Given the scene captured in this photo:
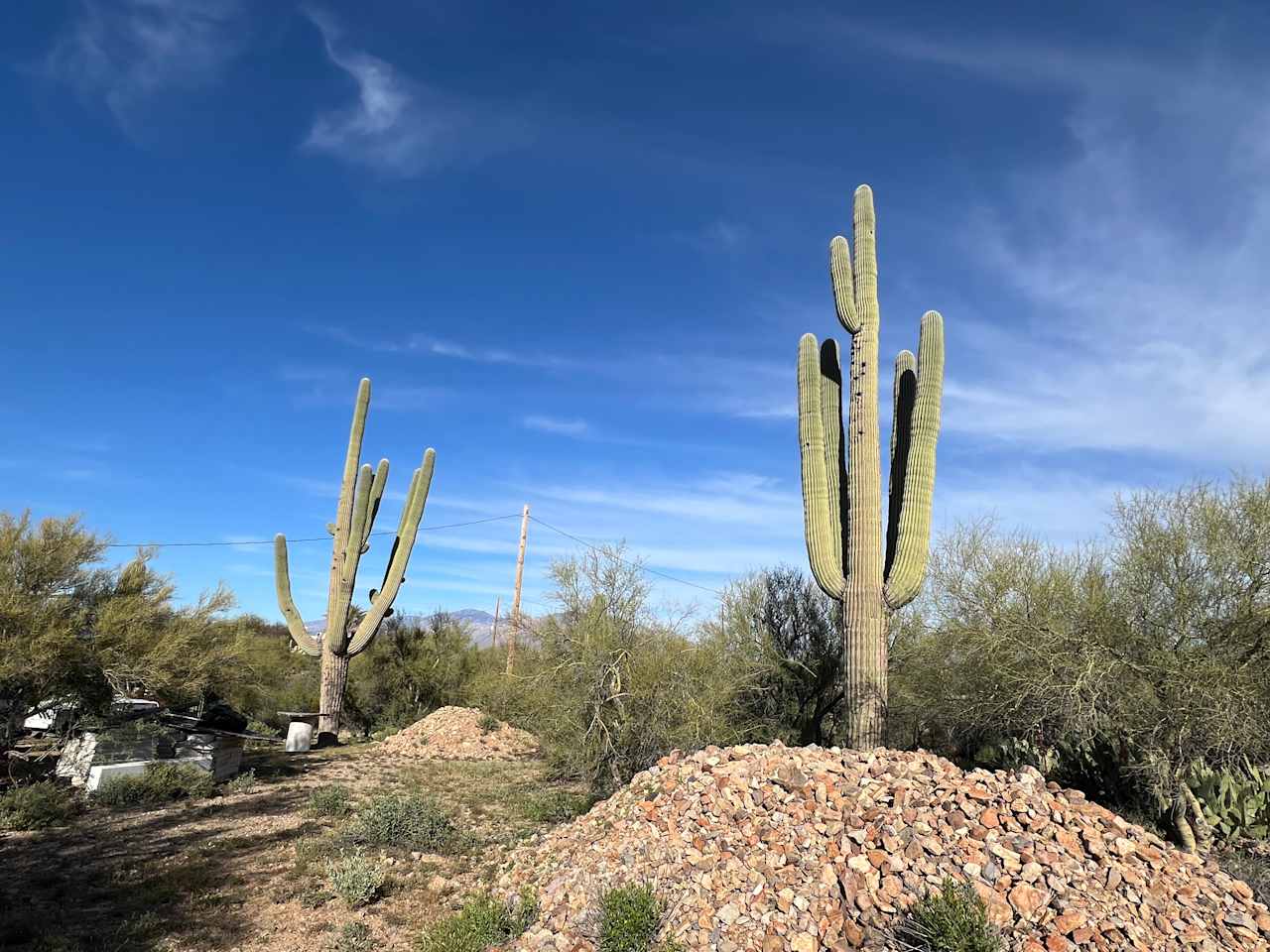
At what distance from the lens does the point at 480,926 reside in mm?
6008

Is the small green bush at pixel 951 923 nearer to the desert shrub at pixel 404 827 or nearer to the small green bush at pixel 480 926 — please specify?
the small green bush at pixel 480 926

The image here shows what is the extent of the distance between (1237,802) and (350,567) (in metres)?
17.5

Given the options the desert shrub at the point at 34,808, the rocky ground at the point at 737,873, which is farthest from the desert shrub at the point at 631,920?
the desert shrub at the point at 34,808

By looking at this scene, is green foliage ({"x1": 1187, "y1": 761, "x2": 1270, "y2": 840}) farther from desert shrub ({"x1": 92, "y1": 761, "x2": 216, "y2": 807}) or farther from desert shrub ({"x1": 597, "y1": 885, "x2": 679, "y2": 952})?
desert shrub ({"x1": 92, "y1": 761, "x2": 216, "y2": 807})

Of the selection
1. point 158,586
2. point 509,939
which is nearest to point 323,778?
point 158,586

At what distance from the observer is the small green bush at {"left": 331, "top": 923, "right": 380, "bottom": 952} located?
19.6ft

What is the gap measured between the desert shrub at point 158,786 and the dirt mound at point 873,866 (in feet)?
23.1

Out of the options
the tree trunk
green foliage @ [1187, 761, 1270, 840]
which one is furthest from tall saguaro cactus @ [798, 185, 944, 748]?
the tree trunk

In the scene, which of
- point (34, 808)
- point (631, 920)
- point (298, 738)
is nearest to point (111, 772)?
point (34, 808)

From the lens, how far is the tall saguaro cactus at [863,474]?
1036cm

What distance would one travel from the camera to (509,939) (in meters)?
6.05

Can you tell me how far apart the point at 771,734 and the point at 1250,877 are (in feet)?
21.5

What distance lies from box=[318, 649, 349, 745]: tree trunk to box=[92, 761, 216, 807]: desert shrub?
6.52 meters

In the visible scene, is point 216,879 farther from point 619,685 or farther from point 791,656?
point 791,656
